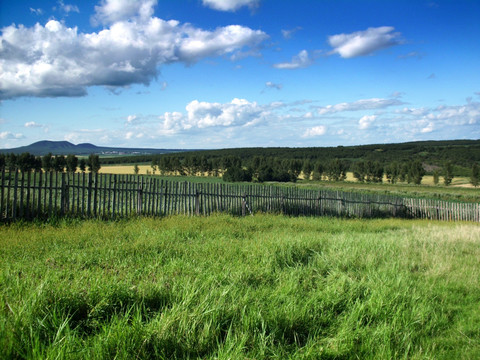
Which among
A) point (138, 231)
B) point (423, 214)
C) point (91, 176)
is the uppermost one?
point (91, 176)

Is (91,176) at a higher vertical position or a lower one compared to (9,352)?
higher

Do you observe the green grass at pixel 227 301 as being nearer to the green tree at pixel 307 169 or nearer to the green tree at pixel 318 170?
the green tree at pixel 318 170

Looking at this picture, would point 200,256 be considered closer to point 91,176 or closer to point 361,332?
point 361,332

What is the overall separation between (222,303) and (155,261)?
220 centimetres

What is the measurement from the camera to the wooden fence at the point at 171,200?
9336 mm

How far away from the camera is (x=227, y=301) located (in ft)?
12.6

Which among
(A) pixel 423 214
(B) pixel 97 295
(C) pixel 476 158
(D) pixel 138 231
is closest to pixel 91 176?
(D) pixel 138 231

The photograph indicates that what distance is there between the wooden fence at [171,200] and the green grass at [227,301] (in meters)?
2.90

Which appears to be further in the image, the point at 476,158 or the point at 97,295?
the point at 476,158

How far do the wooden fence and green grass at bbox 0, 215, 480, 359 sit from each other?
2.90m

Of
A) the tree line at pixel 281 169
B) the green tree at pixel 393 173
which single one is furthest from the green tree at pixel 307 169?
the green tree at pixel 393 173

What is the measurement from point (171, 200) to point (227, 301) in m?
8.97

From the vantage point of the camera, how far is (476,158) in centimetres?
10256

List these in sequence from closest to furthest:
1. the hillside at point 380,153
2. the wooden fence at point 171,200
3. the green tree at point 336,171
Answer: the wooden fence at point 171,200 < the green tree at point 336,171 < the hillside at point 380,153
